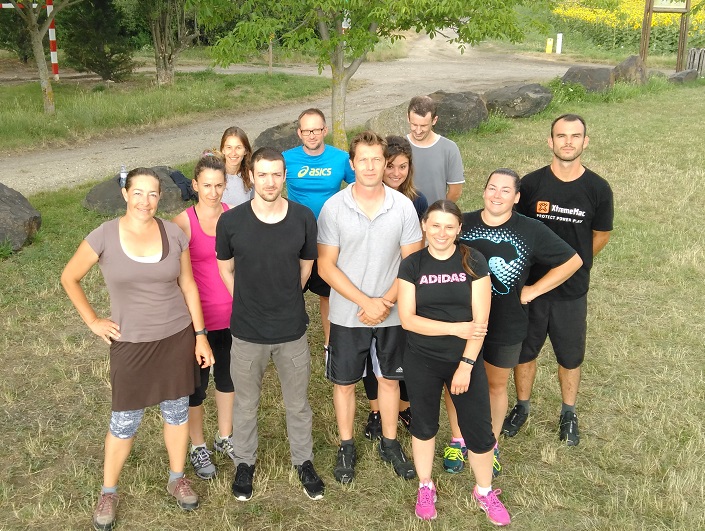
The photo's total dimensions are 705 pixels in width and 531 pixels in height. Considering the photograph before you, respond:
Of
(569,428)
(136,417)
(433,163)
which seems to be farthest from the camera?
(433,163)

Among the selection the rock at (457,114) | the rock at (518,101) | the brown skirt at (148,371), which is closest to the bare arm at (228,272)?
the brown skirt at (148,371)

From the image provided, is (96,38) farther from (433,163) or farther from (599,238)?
(599,238)

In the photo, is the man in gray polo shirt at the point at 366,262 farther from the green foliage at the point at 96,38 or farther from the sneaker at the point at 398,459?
the green foliage at the point at 96,38

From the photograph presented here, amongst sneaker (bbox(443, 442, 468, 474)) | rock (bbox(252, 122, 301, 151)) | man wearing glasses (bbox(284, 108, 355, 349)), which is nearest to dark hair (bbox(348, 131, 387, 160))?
man wearing glasses (bbox(284, 108, 355, 349))

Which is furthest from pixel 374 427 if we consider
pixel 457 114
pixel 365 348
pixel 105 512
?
pixel 457 114

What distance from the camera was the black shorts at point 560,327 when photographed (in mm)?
4367

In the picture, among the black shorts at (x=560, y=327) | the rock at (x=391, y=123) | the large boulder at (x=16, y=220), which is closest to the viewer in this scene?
the black shorts at (x=560, y=327)

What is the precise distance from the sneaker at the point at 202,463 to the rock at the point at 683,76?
82.7 feet

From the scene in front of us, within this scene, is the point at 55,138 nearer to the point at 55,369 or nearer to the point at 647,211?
the point at 55,369

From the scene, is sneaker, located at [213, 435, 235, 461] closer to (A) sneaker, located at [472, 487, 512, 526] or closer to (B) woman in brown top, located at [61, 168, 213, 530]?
(B) woman in brown top, located at [61, 168, 213, 530]

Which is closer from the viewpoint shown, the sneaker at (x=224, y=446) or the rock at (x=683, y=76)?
the sneaker at (x=224, y=446)

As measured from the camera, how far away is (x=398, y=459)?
4.29m

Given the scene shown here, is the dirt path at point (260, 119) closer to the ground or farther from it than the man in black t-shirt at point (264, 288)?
closer to the ground

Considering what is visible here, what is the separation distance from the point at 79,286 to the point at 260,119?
14.9 meters
